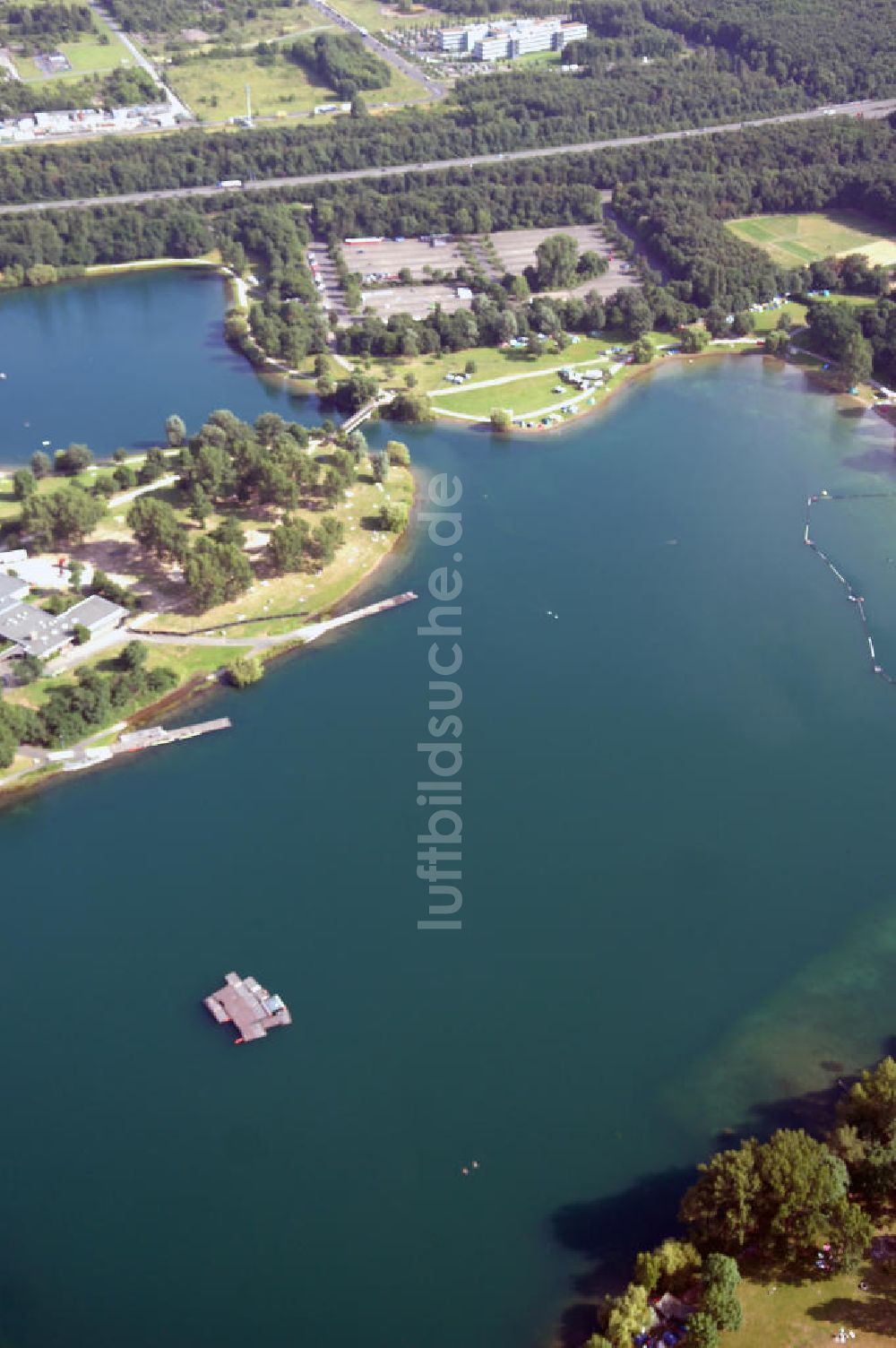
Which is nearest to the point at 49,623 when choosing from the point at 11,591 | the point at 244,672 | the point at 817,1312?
the point at 11,591

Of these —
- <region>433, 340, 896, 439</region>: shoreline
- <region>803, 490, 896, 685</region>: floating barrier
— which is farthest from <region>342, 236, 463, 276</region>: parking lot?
<region>803, 490, 896, 685</region>: floating barrier

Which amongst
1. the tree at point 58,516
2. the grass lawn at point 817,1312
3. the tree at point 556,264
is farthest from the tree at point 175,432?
the grass lawn at point 817,1312

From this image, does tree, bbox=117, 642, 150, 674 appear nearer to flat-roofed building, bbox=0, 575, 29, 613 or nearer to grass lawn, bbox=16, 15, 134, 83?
flat-roofed building, bbox=0, 575, 29, 613

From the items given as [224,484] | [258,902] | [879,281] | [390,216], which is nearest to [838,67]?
[879,281]

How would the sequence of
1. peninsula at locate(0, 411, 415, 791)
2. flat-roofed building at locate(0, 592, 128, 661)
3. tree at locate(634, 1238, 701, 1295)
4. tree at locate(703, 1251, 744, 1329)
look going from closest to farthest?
tree at locate(703, 1251, 744, 1329)
tree at locate(634, 1238, 701, 1295)
peninsula at locate(0, 411, 415, 791)
flat-roofed building at locate(0, 592, 128, 661)

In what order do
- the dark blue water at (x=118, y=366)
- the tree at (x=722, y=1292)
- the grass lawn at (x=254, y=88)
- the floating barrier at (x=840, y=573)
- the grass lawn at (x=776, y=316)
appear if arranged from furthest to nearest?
the grass lawn at (x=254, y=88), the grass lawn at (x=776, y=316), the dark blue water at (x=118, y=366), the floating barrier at (x=840, y=573), the tree at (x=722, y=1292)

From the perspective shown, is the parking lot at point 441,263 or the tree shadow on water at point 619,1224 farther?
the parking lot at point 441,263

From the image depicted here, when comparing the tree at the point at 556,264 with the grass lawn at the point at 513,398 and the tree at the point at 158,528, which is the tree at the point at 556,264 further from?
the tree at the point at 158,528
